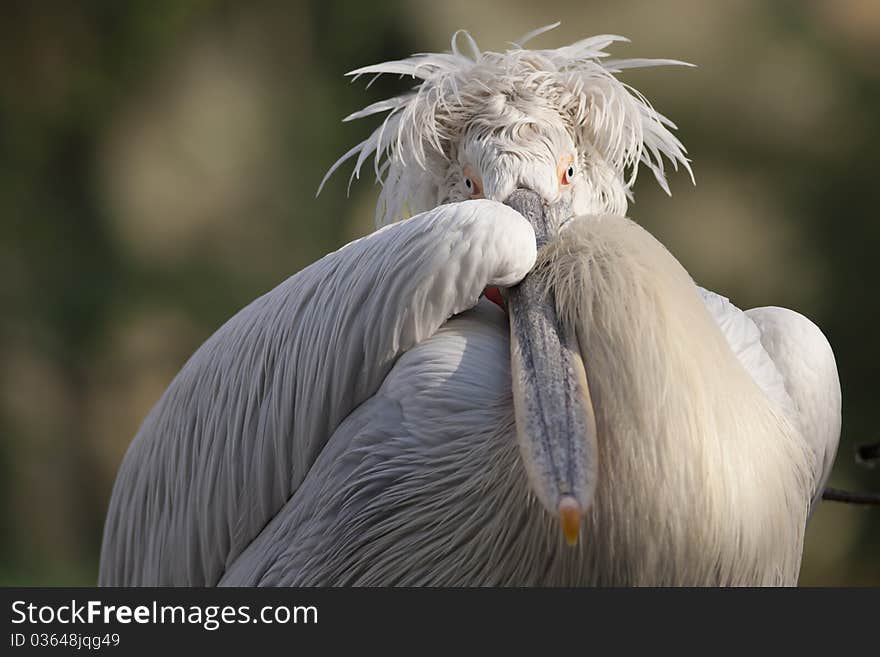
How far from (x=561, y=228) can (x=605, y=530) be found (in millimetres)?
304

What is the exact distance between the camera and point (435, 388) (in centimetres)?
88

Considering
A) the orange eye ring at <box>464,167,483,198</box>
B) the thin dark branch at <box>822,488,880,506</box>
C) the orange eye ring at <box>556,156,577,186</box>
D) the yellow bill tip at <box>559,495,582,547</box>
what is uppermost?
the orange eye ring at <box>556,156,577,186</box>

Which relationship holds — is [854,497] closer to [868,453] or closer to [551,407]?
[868,453]

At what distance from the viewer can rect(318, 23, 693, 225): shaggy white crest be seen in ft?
3.73

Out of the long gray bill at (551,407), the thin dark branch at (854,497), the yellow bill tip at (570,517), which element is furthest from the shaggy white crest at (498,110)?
the yellow bill tip at (570,517)

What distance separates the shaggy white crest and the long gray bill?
1.02 ft

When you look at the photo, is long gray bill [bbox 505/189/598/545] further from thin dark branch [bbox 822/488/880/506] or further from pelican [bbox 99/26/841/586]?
thin dark branch [bbox 822/488/880/506]

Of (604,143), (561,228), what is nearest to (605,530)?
(561,228)

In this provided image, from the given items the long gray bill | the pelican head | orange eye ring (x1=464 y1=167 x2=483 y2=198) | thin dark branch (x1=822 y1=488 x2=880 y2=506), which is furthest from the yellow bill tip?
thin dark branch (x1=822 y1=488 x2=880 y2=506)

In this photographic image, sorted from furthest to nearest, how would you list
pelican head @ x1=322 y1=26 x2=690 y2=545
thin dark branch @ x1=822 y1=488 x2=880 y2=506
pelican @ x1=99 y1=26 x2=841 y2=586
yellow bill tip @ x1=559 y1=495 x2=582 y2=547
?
1. thin dark branch @ x1=822 y1=488 x2=880 y2=506
2. pelican head @ x1=322 y1=26 x2=690 y2=545
3. pelican @ x1=99 y1=26 x2=841 y2=586
4. yellow bill tip @ x1=559 y1=495 x2=582 y2=547

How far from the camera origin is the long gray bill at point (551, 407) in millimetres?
678

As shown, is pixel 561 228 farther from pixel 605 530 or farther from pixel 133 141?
pixel 133 141

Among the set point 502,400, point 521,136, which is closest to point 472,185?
point 521,136

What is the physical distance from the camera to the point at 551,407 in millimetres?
741
